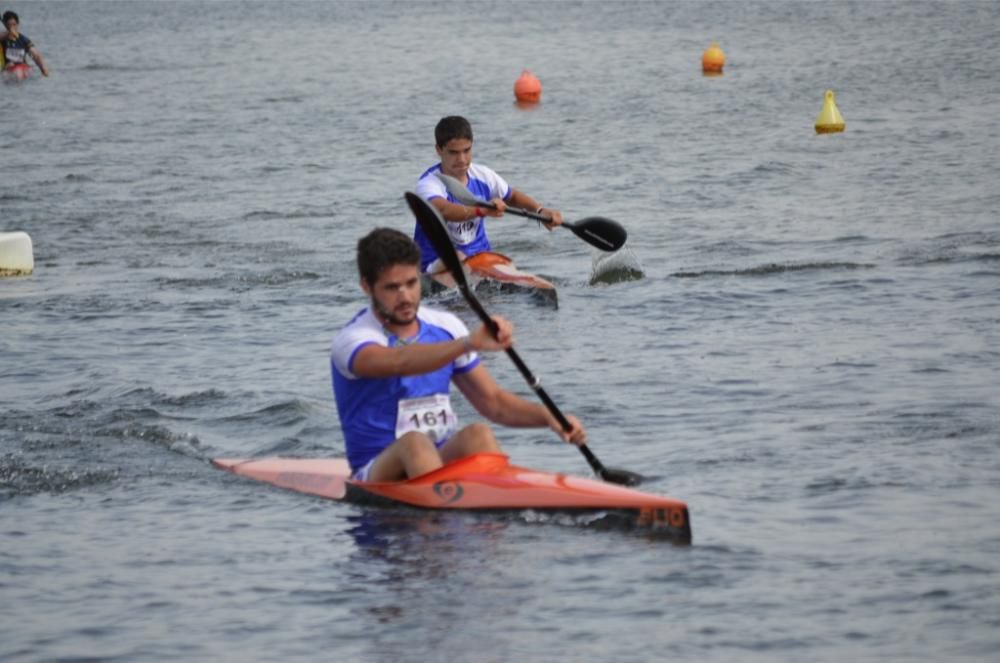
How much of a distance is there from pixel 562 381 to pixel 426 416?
358cm

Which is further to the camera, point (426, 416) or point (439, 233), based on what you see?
point (439, 233)

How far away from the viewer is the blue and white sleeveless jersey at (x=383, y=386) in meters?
8.02

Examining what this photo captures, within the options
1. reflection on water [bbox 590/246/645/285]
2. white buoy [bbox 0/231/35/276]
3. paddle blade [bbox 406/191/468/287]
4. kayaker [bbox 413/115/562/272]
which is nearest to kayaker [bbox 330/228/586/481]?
paddle blade [bbox 406/191/468/287]

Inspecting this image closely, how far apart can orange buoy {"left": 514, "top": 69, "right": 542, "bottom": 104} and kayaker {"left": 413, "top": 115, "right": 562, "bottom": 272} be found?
16.4m

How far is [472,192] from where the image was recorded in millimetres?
13711

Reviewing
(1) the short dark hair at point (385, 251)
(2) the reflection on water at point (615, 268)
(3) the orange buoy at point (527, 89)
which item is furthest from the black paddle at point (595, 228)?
(3) the orange buoy at point (527, 89)

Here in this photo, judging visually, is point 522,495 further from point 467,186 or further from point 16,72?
point 16,72

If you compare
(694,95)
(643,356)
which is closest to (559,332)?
(643,356)

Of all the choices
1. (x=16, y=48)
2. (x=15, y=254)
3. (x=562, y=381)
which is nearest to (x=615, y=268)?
(x=562, y=381)

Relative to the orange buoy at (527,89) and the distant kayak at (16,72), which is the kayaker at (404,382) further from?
the distant kayak at (16,72)

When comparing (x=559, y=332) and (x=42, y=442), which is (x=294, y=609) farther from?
(x=559, y=332)

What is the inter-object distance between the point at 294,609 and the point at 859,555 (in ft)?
7.75

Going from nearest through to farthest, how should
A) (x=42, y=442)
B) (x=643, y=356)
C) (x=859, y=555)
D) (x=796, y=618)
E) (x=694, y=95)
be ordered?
(x=796, y=618), (x=859, y=555), (x=42, y=442), (x=643, y=356), (x=694, y=95)

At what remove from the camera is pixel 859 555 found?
7.73 metres
